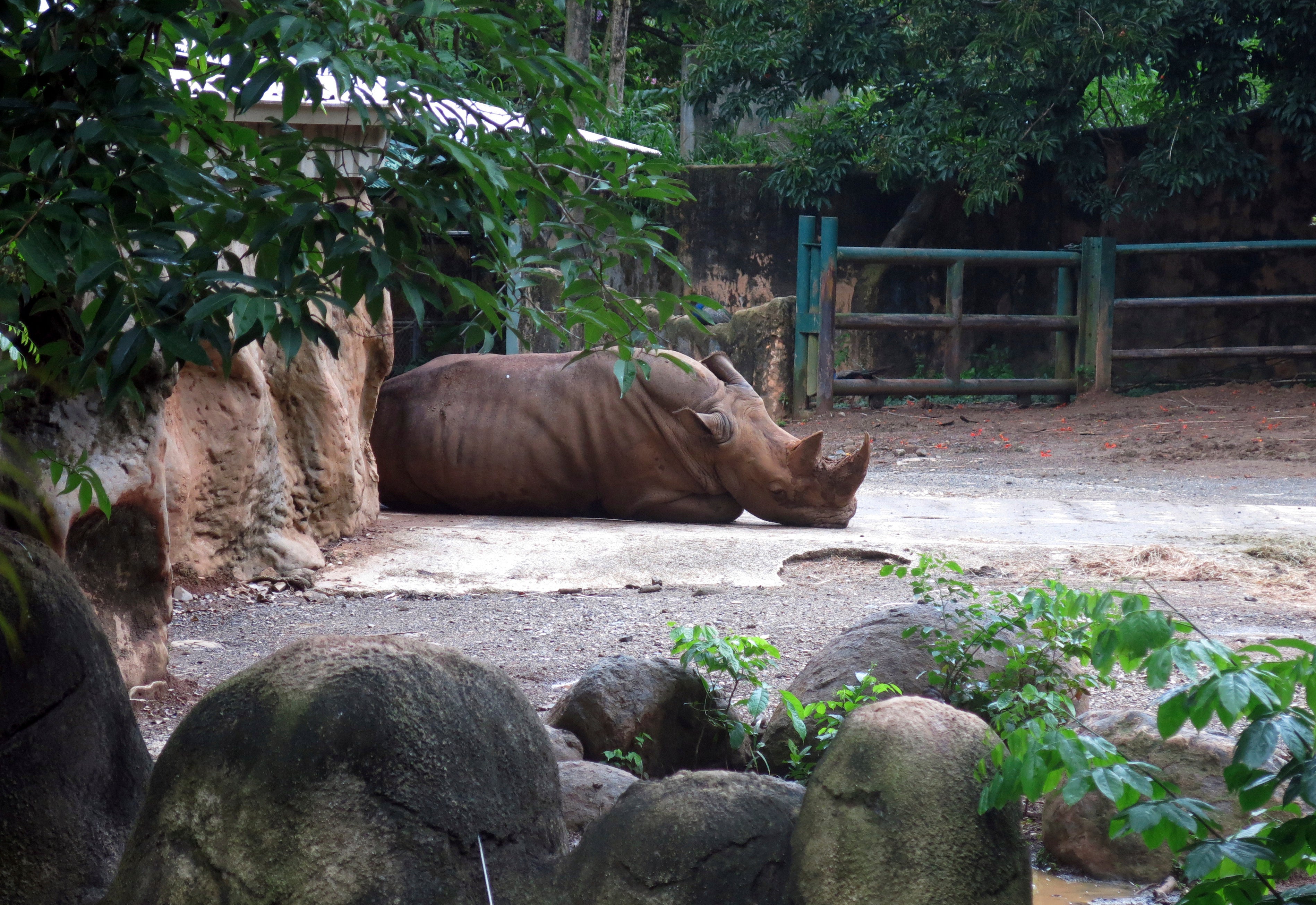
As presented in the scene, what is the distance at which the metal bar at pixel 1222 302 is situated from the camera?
11.2 m

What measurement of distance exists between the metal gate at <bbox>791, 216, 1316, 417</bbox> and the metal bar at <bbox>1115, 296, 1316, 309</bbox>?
0.03ft

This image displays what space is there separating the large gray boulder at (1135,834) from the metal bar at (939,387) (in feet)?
29.1

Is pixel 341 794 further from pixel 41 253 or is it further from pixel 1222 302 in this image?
pixel 1222 302

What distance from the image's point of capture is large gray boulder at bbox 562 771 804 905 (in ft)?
→ 5.16

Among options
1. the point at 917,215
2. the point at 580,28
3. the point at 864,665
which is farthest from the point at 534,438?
the point at 917,215

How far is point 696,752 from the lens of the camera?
2684 millimetres

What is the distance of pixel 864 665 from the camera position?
2.78 m

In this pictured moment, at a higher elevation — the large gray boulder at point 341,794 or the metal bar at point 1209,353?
the metal bar at point 1209,353

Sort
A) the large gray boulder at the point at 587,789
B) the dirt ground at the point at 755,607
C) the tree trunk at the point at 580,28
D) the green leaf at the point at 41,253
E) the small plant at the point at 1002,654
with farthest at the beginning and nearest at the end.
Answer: the tree trunk at the point at 580,28, the dirt ground at the point at 755,607, the small plant at the point at 1002,654, the large gray boulder at the point at 587,789, the green leaf at the point at 41,253

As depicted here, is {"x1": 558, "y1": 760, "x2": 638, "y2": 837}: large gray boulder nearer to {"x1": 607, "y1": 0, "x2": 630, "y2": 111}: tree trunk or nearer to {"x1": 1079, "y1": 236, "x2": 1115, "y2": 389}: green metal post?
{"x1": 607, "y1": 0, "x2": 630, "y2": 111}: tree trunk

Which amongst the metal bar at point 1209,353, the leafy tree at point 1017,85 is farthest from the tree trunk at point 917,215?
the metal bar at point 1209,353

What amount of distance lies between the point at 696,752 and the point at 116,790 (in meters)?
1.22

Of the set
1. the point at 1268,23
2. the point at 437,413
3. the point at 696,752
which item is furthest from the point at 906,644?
the point at 1268,23

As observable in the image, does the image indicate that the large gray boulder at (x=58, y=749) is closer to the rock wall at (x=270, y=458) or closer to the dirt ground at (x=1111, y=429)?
the rock wall at (x=270, y=458)
